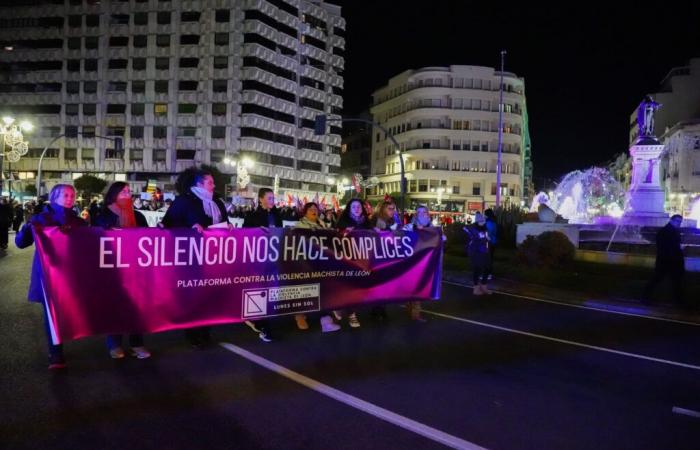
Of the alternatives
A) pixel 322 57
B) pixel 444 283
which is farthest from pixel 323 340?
pixel 322 57

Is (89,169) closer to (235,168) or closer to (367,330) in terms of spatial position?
(235,168)

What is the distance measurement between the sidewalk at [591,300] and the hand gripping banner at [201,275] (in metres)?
5.27

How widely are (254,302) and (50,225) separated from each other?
2.43 m

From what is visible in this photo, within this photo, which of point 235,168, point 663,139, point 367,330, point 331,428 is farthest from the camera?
point 663,139

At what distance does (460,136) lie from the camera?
84.3 metres

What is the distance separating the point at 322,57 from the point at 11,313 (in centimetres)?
7662

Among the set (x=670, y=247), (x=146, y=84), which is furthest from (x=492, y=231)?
(x=146, y=84)

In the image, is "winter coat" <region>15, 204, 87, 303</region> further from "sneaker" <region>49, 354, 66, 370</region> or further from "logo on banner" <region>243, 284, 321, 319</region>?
"logo on banner" <region>243, 284, 321, 319</region>

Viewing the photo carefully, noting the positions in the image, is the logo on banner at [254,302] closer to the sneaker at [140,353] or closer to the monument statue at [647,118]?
the sneaker at [140,353]

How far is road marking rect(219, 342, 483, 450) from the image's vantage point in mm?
4383

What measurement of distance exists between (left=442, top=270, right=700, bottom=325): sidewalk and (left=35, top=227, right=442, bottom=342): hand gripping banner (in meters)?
5.27

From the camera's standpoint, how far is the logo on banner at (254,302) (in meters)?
7.14

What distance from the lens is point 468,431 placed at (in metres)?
4.59

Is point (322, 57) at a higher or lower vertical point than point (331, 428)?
higher
